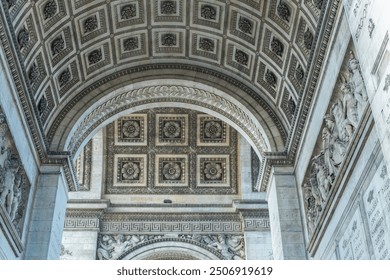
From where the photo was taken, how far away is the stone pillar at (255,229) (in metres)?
21.6

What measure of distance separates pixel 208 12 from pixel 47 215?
7.23 m

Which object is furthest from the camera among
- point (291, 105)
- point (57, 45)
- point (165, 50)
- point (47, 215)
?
point (165, 50)

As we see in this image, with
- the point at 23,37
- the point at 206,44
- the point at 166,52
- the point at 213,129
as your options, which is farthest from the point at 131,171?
the point at 23,37

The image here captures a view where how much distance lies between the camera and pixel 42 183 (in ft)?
49.6

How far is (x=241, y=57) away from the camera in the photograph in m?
17.0

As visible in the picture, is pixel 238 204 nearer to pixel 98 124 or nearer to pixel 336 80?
pixel 98 124

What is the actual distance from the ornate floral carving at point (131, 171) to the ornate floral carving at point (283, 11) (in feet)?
36.3

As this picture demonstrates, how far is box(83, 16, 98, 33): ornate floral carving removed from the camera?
1597cm

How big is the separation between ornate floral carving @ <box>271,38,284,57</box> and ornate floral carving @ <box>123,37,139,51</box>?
13.9ft

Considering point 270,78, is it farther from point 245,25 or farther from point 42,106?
point 42,106

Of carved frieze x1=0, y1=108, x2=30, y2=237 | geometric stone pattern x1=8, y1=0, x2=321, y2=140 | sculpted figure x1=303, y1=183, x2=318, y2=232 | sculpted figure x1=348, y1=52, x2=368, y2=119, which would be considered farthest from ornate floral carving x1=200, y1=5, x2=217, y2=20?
carved frieze x1=0, y1=108, x2=30, y2=237

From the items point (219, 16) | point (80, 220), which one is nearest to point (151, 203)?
point (80, 220)
